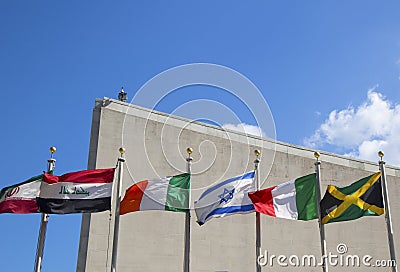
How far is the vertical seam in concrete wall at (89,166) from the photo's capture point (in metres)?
19.8

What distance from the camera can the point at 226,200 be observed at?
16891mm

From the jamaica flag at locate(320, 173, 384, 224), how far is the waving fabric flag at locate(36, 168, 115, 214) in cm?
733

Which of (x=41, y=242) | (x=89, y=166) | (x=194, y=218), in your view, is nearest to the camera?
(x=41, y=242)

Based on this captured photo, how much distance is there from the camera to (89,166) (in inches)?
834

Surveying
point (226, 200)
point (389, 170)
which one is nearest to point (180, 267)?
point (226, 200)

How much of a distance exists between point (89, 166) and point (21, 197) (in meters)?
4.64

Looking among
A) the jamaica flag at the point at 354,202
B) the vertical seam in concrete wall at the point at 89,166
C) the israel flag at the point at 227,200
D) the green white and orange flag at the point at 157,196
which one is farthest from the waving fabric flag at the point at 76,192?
the jamaica flag at the point at 354,202

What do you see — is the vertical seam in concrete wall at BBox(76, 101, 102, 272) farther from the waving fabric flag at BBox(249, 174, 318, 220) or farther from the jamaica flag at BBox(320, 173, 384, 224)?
the jamaica flag at BBox(320, 173, 384, 224)

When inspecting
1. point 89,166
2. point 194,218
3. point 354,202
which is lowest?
point 354,202

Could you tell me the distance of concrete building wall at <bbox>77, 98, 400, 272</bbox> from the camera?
20.7 meters

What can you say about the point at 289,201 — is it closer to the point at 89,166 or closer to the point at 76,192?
the point at 76,192

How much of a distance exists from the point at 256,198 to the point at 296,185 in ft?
4.74

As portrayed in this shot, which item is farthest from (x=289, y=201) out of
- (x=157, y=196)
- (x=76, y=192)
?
(x=76, y=192)

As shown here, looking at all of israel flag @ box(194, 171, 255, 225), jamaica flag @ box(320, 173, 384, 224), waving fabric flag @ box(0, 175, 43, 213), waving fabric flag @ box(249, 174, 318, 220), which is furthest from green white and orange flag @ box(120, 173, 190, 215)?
jamaica flag @ box(320, 173, 384, 224)
